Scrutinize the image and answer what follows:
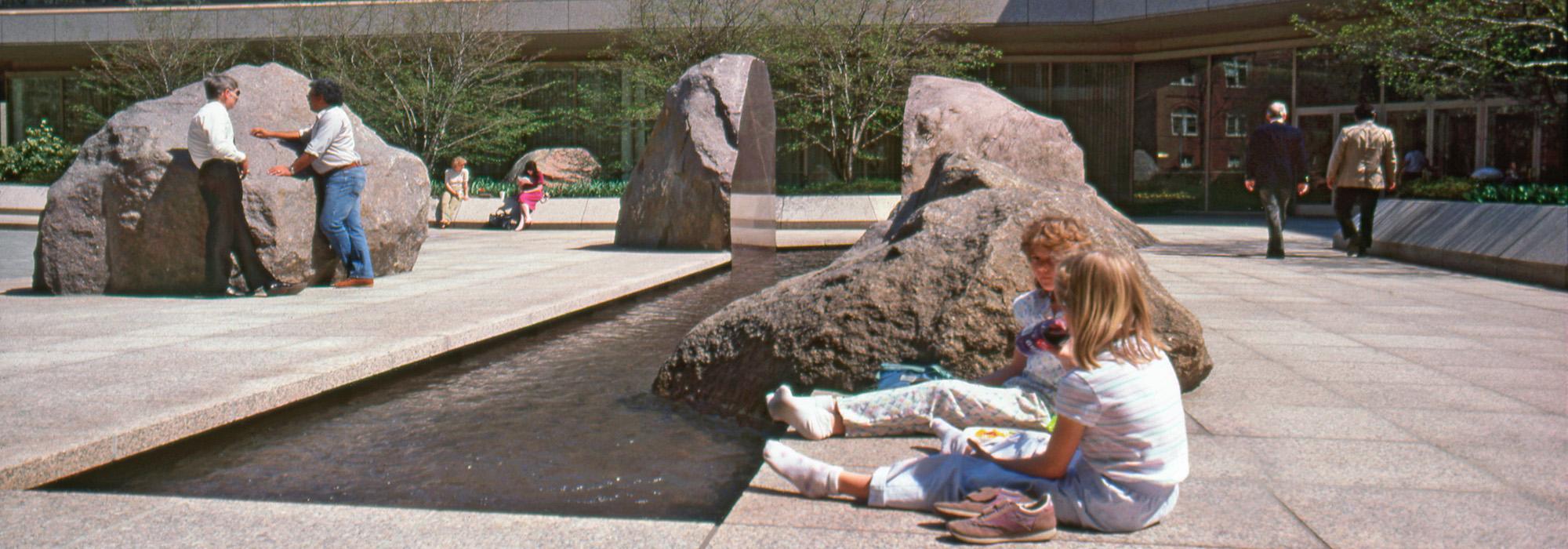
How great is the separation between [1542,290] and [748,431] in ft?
27.8

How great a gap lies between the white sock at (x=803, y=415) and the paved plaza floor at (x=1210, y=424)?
0.15 feet

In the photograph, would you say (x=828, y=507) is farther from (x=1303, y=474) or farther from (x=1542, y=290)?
(x=1542, y=290)

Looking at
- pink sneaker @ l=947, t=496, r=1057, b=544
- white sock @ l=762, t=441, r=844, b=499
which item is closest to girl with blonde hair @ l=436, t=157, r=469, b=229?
white sock @ l=762, t=441, r=844, b=499

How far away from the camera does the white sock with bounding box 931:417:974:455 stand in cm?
395

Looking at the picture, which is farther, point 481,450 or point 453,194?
point 453,194

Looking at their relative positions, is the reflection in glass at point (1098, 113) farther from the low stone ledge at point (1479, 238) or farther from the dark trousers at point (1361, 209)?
the dark trousers at point (1361, 209)

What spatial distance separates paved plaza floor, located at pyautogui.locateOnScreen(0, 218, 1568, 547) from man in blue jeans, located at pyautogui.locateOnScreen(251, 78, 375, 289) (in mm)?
506

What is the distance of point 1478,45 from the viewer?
1386cm

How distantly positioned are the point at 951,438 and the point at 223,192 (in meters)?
7.40

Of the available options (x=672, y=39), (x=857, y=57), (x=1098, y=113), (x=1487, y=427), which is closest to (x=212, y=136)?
(x=1487, y=427)

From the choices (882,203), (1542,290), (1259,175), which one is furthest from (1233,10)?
(1542,290)

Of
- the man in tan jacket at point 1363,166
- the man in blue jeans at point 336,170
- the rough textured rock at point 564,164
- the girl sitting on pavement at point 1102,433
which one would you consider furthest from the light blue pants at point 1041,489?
the rough textured rock at point 564,164

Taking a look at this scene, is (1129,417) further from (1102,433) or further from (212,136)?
(212,136)

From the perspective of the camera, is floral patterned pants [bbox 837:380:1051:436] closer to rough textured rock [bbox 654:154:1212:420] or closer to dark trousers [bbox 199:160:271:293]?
rough textured rock [bbox 654:154:1212:420]
